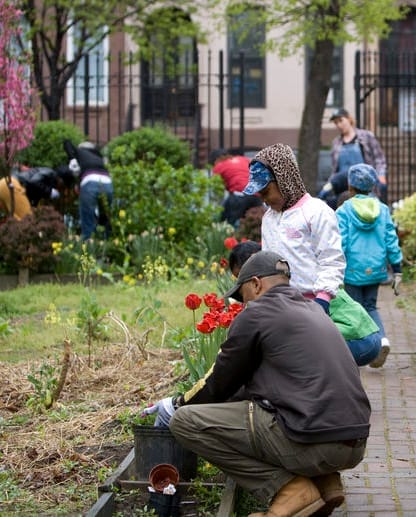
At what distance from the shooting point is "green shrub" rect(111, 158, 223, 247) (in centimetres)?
1570

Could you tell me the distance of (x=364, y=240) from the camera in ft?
32.5

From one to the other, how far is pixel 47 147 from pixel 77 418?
34.4 feet

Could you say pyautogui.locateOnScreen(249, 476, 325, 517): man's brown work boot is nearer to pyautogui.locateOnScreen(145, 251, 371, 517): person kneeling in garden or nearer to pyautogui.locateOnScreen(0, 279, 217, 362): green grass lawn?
pyautogui.locateOnScreen(145, 251, 371, 517): person kneeling in garden

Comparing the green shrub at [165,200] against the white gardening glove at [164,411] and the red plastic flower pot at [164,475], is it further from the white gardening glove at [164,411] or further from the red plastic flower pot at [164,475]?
the red plastic flower pot at [164,475]

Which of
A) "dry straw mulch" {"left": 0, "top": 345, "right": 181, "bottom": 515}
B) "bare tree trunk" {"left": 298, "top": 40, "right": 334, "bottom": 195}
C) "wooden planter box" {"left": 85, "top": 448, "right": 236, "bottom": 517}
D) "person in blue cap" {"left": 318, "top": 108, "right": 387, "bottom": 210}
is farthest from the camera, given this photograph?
"bare tree trunk" {"left": 298, "top": 40, "right": 334, "bottom": 195}

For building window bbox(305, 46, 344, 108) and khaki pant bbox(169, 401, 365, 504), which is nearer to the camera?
khaki pant bbox(169, 401, 365, 504)

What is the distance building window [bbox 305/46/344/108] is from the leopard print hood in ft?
72.9

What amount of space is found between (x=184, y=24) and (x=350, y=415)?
19079 mm

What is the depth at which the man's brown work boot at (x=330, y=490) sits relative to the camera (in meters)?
5.89

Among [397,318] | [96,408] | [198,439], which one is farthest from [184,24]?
[198,439]

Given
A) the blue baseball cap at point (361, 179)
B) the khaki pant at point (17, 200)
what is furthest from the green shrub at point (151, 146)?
the blue baseball cap at point (361, 179)

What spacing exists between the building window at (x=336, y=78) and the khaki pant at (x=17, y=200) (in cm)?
1469

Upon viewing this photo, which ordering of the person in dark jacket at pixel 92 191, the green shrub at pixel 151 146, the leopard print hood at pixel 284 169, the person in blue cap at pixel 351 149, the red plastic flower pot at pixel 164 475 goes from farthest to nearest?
the green shrub at pixel 151 146 < the person in dark jacket at pixel 92 191 < the person in blue cap at pixel 351 149 < the leopard print hood at pixel 284 169 < the red plastic flower pot at pixel 164 475

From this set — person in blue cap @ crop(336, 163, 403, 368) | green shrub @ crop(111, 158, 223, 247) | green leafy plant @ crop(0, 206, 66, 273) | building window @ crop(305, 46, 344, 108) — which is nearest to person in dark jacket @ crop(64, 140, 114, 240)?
green shrub @ crop(111, 158, 223, 247)
